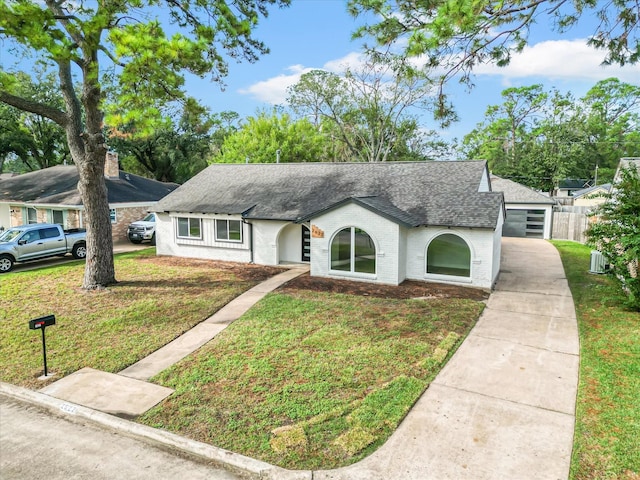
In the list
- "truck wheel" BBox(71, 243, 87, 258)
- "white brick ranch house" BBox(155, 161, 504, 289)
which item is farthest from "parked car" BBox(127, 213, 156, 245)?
"white brick ranch house" BBox(155, 161, 504, 289)

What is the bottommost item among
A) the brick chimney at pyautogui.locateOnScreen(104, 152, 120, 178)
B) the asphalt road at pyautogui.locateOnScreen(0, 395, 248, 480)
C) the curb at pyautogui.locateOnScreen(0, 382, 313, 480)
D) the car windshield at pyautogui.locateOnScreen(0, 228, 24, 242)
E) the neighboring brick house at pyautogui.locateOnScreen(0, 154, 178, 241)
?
the asphalt road at pyautogui.locateOnScreen(0, 395, 248, 480)

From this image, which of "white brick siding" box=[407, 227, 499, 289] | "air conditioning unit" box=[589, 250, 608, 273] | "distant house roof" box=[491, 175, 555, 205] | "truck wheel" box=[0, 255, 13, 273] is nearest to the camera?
"white brick siding" box=[407, 227, 499, 289]

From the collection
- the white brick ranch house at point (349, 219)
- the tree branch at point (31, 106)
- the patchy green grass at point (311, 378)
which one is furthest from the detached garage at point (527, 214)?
the tree branch at point (31, 106)

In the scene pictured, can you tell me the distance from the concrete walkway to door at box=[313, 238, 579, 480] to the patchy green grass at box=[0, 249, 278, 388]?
5831 millimetres

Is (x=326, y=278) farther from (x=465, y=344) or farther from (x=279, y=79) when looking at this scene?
(x=279, y=79)

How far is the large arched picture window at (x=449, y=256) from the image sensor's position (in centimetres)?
1392

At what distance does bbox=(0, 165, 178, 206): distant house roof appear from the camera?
24.3 m

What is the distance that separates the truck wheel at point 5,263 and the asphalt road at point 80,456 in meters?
12.7

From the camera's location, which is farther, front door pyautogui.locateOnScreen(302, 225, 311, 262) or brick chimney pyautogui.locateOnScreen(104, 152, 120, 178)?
brick chimney pyautogui.locateOnScreen(104, 152, 120, 178)

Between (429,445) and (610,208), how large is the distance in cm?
899

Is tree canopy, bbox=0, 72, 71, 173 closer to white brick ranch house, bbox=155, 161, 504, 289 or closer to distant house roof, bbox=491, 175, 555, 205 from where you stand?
white brick ranch house, bbox=155, 161, 504, 289

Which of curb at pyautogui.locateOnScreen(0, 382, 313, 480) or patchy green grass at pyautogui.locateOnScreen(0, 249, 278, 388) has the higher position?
patchy green grass at pyautogui.locateOnScreen(0, 249, 278, 388)

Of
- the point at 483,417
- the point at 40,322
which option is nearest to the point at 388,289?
the point at 483,417

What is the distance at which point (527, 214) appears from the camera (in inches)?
1075
